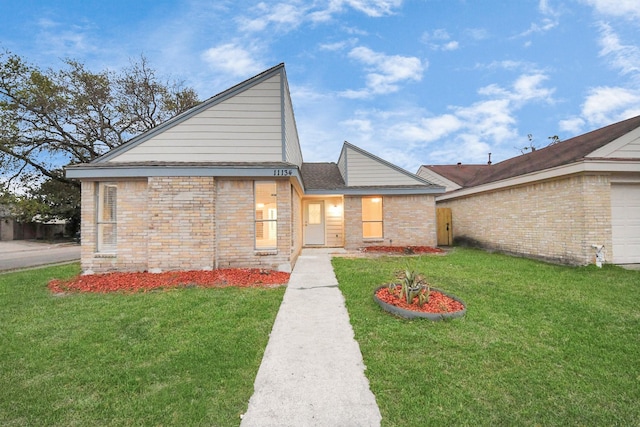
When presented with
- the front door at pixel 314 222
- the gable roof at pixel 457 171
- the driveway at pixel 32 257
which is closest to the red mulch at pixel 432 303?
the front door at pixel 314 222

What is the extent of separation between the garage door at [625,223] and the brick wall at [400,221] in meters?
5.76

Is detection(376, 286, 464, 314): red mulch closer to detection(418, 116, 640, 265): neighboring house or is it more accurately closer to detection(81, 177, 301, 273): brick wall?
detection(81, 177, 301, 273): brick wall

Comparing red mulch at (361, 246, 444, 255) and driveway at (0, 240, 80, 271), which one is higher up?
red mulch at (361, 246, 444, 255)

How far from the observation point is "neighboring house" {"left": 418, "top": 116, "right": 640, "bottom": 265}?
7699 millimetres

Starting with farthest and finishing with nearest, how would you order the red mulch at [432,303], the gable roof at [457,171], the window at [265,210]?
the gable roof at [457,171]
the window at [265,210]
the red mulch at [432,303]

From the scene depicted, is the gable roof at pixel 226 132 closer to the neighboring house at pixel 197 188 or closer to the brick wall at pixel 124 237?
the neighboring house at pixel 197 188

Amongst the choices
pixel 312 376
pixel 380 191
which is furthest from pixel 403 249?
pixel 312 376

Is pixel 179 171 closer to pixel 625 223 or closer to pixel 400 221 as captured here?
pixel 400 221

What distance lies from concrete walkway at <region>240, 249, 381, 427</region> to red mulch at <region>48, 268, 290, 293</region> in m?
1.99

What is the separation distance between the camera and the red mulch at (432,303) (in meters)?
4.36

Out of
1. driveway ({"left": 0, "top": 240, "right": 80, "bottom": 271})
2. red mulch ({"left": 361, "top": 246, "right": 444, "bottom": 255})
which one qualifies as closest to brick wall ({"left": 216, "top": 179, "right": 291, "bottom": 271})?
red mulch ({"left": 361, "top": 246, "right": 444, "bottom": 255})

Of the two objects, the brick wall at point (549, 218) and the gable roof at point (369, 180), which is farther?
the gable roof at point (369, 180)

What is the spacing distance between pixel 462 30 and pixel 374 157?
9909 millimetres

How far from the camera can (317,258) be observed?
10.0 metres
